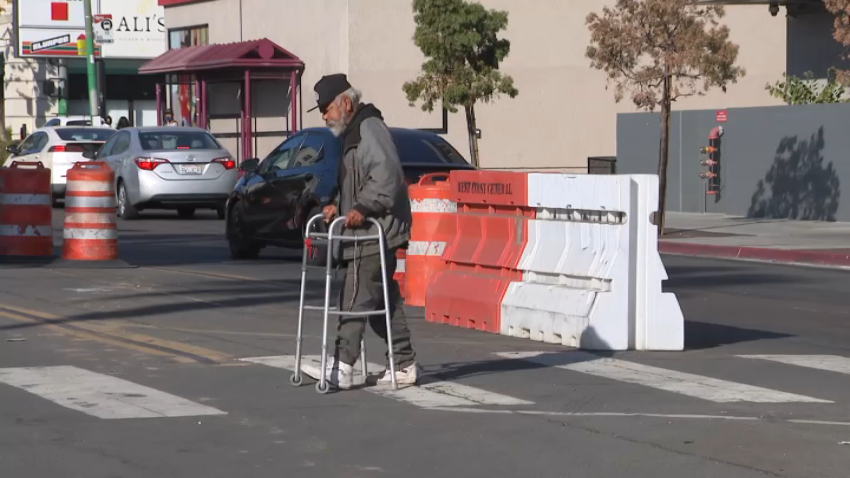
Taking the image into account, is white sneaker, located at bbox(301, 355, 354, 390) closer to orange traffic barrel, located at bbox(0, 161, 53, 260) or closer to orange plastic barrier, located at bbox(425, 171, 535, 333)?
orange plastic barrier, located at bbox(425, 171, 535, 333)

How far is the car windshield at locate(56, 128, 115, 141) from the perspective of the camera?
95.6 ft

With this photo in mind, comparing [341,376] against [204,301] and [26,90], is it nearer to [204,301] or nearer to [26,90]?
[204,301]

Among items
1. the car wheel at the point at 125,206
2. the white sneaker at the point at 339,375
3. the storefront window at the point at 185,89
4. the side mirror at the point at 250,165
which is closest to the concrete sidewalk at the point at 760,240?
the side mirror at the point at 250,165

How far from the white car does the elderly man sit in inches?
803

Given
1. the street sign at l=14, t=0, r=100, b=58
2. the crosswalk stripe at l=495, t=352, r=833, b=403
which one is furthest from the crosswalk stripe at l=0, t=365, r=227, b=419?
the street sign at l=14, t=0, r=100, b=58

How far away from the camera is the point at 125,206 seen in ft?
81.7

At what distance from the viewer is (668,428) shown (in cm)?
743

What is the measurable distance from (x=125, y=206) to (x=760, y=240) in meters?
10.8

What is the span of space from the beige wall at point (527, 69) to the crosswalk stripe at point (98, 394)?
98.2 ft

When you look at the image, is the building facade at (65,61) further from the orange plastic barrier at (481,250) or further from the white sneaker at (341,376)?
the white sneaker at (341,376)

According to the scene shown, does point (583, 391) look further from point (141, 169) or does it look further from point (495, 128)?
point (495, 128)

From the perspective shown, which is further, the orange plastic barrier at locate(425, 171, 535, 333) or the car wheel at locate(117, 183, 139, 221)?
the car wheel at locate(117, 183, 139, 221)

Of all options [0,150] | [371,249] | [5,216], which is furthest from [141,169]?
[0,150]

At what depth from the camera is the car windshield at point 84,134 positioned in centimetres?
2914
